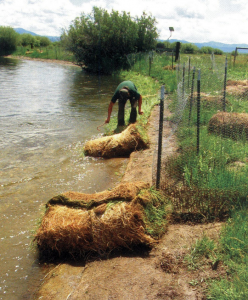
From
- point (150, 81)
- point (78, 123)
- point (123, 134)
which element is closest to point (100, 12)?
point (150, 81)

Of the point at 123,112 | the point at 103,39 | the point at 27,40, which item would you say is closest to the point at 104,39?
the point at 103,39

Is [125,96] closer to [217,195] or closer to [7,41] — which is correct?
[217,195]

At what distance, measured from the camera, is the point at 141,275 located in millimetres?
3588

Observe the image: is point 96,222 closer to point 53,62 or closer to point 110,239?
point 110,239

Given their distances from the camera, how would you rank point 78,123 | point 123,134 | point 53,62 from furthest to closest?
point 53,62
point 78,123
point 123,134

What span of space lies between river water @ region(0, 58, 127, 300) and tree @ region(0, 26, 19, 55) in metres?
43.9

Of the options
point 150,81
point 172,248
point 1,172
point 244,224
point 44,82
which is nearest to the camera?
point 244,224

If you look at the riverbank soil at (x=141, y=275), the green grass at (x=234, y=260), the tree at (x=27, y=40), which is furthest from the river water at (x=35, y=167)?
the tree at (x=27, y=40)

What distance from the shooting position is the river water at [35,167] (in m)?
4.48

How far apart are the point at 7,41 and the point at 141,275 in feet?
199

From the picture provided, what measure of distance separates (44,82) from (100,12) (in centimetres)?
1244

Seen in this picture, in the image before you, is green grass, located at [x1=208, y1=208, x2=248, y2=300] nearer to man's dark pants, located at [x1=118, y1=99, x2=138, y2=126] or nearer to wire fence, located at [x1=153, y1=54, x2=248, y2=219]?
wire fence, located at [x1=153, y1=54, x2=248, y2=219]

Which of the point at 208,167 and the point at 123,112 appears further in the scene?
the point at 123,112

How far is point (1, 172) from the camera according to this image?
753cm
